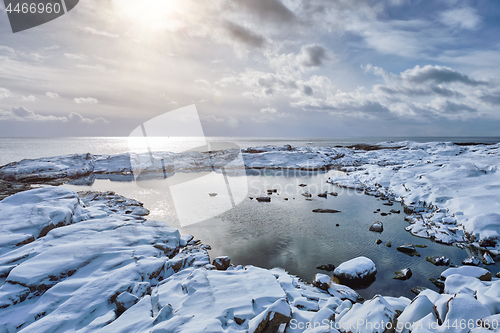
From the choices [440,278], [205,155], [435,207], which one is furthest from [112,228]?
[205,155]

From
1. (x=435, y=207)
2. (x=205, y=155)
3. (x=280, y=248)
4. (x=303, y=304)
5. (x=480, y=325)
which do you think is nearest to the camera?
(x=480, y=325)

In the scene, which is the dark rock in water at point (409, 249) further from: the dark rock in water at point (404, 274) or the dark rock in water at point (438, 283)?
the dark rock in water at point (438, 283)

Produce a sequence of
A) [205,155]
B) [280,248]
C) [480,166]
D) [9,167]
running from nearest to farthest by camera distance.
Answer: [280,248], [480,166], [9,167], [205,155]

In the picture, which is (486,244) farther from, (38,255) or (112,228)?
(38,255)

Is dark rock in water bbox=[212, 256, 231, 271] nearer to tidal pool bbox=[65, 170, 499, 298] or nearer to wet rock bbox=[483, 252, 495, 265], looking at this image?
tidal pool bbox=[65, 170, 499, 298]

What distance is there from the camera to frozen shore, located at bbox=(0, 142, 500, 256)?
16.0 meters

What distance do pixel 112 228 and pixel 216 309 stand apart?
1038cm

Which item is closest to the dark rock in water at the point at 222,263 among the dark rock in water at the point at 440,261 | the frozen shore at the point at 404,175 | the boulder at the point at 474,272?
the boulder at the point at 474,272

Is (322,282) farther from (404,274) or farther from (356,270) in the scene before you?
(404,274)

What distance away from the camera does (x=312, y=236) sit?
55.4ft

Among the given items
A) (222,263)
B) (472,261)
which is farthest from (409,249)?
(222,263)

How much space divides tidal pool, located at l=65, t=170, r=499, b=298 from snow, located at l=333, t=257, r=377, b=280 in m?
0.57

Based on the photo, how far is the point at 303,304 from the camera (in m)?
8.77

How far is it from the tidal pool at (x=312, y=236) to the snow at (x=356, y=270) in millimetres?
569
